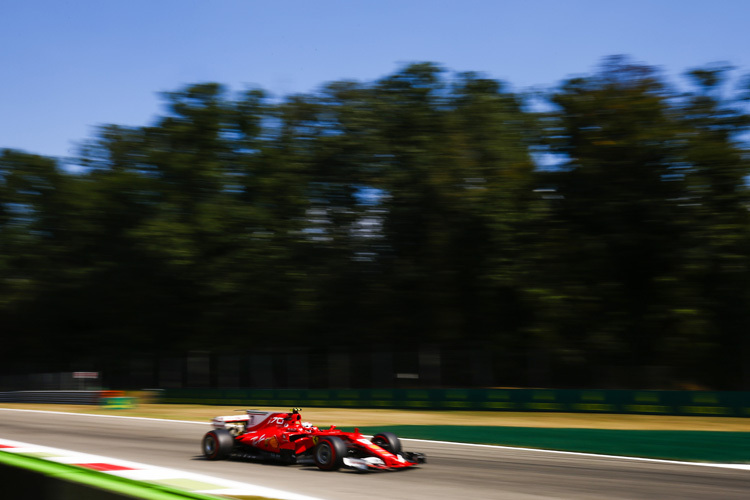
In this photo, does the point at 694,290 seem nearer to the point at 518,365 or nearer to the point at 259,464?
the point at 518,365

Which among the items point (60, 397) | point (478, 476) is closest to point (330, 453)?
point (478, 476)

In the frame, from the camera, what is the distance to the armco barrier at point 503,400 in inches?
790

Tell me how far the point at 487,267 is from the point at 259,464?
23.2 meters

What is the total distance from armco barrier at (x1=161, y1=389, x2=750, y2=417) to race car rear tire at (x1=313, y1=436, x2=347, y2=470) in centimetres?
1280

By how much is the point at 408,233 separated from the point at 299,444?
26430 mm

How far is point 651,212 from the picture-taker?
29531mm

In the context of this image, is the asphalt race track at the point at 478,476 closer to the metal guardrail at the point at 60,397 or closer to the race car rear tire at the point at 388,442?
the race car rear tire at the point at 388,442

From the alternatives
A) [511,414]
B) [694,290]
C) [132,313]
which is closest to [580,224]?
[694,290]

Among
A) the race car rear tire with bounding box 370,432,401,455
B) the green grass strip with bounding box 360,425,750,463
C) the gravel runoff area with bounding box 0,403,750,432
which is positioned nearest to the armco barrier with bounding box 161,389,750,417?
Answer: the gravel runoff area with bounding box 0,403,750,432

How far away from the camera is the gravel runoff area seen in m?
18.8

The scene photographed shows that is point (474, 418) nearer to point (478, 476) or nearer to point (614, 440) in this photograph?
point (614, 440)

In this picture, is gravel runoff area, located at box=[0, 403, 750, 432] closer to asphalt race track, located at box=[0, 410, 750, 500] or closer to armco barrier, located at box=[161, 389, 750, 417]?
armco barrier, located at box=[161, 389, 750, 417]

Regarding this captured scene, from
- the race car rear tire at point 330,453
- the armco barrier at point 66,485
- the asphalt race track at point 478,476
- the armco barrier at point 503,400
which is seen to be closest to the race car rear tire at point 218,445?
the asphalt race track at point 478,476

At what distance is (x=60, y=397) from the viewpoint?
107ft
